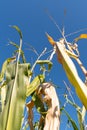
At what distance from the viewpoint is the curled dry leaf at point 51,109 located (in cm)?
82

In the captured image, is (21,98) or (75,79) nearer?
(75,79)

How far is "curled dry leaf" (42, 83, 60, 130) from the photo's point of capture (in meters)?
0.82

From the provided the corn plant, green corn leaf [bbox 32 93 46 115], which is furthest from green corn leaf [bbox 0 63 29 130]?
green corn leaf [bbox 32 93 46 115]

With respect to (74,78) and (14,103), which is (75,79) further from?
(14,103)

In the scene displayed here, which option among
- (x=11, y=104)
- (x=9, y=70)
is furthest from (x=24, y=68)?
(x=11, y=104)

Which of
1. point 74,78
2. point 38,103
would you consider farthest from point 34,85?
point 74,78

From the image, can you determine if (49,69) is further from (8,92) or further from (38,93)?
(8,92)

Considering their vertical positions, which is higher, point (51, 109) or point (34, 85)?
point (34, 85)

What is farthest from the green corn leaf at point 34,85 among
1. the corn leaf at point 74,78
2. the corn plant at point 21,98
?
the corn leaf at point 74,78

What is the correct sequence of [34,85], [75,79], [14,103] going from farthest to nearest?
[34,85]
[14,103]
[75,79]

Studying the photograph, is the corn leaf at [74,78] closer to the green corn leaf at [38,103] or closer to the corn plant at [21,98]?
the corn plant at [21,98]

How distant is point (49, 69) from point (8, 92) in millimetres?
469

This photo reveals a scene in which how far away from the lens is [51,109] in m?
0.89

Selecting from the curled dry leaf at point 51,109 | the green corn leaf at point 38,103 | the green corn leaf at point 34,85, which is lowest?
the curled dry leaf at point 51,109
